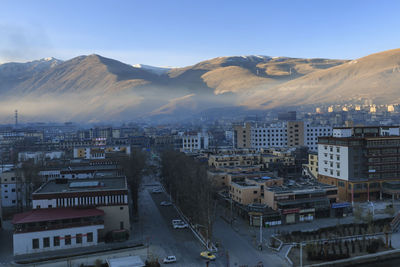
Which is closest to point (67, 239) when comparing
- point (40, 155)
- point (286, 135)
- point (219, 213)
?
point (219, 213)

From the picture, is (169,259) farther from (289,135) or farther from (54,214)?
(289,135)

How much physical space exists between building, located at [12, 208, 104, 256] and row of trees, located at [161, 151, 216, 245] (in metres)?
5.99

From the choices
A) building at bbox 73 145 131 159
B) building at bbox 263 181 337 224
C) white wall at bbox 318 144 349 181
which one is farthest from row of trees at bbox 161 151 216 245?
building at bbox 73 145 131 159

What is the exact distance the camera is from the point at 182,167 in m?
34.3

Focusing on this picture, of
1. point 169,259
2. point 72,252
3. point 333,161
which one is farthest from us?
point 333,161

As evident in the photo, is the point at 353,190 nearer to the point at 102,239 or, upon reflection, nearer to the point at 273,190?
the point at 273,190

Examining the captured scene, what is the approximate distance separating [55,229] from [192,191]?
9.50 meters

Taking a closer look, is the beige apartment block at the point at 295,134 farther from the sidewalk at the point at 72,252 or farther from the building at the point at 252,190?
the sidewalk at the point at 72,252

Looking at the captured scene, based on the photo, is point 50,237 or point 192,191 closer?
point 50,237

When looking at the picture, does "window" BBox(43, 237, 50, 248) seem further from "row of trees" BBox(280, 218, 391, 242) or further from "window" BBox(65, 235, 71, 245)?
"row of trees" BBox(280, 218, 391, 242)

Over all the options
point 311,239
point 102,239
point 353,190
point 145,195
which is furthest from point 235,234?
point 145,195

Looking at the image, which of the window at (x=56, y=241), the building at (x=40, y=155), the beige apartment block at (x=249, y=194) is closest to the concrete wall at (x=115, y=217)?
the window at (x=56, y=241)

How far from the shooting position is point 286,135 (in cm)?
6738

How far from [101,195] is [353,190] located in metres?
21.2
